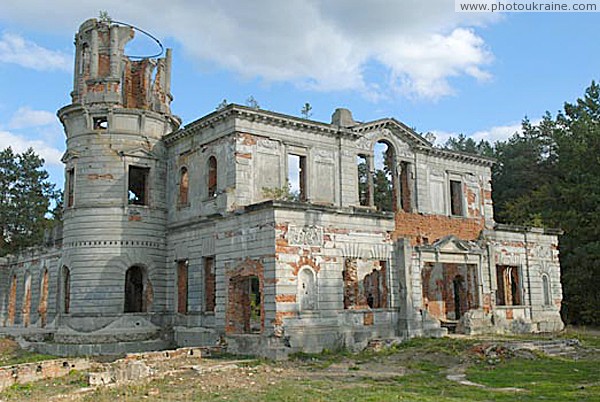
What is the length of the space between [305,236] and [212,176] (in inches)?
227

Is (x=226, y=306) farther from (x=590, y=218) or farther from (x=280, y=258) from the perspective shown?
(x=590, y=218)

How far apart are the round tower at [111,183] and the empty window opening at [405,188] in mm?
10355

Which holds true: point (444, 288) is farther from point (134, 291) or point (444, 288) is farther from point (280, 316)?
point (134, 291)

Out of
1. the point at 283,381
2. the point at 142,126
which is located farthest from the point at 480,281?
the point at 142,126

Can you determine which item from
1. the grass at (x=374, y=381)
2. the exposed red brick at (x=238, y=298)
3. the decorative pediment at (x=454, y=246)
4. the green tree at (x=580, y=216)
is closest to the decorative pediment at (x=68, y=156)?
the exposed red brick at (x=238, y=298)

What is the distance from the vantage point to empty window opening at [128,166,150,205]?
2628 centimetres

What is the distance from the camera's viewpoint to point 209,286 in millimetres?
23078

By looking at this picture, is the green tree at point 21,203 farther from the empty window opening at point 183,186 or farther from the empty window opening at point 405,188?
the empty window opening at point 405,188

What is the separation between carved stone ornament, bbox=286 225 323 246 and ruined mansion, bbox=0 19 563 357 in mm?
49

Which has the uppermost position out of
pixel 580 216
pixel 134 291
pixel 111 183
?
pixel 111 183

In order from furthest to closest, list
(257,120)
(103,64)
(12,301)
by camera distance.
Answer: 1. (12,301)
2. (103,64)
3. (257,120)

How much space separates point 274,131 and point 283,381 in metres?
11.3

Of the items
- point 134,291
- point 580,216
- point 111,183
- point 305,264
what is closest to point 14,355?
point 134,291

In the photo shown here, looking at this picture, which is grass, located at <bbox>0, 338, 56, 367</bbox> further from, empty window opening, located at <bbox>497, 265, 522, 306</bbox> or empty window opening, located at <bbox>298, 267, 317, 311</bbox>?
empty window opening, located at <bbox>497, 265, 522, 306</bbox>
